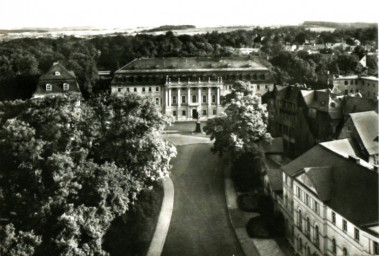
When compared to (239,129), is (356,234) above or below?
below

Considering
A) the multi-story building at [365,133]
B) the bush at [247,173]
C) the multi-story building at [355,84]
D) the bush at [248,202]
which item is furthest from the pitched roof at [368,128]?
the multi-story building at [355,84]

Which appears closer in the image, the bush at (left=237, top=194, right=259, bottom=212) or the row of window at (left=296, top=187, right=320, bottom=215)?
the row of window at (left=296, top=187, right=320, bottom=215)

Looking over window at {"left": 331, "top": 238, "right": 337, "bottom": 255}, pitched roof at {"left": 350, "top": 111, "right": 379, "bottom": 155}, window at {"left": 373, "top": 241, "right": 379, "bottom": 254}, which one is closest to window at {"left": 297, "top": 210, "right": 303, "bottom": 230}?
window at {"left": 331, "top": 238, "right": 337, "bottom": 255}

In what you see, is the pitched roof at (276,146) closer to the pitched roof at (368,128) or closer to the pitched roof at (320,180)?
the pitched roof at (368,128)

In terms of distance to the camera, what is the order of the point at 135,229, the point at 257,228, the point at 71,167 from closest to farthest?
the point at 71,167 → the point at 135,229 → the point at 257,228

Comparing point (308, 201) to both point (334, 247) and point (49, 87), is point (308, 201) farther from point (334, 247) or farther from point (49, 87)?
point (49, 87)

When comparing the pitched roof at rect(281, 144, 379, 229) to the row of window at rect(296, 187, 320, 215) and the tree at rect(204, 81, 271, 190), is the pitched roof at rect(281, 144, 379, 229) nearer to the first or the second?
the row of window at rect(296, 187, 320, 215)

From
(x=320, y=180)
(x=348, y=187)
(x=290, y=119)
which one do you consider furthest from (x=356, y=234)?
(x=290, y=119)

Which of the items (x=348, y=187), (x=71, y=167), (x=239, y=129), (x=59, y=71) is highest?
(x=59, y=71)
